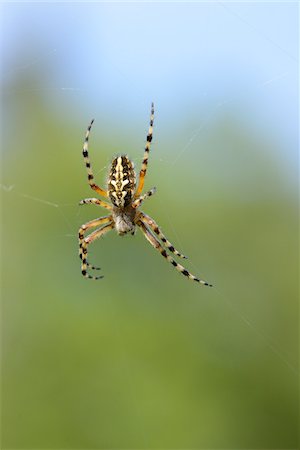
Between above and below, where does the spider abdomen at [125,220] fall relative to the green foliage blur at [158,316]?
below

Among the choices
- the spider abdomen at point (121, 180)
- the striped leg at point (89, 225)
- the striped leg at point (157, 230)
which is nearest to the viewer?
the spider abdomen at point (121, 180)

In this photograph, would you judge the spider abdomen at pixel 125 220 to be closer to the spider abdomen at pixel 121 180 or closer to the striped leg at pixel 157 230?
the striped leg at pixel 157 230

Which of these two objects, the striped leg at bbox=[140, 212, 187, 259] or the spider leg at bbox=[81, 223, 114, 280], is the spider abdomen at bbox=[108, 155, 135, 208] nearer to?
the striped leg at bbox=[140, 212, 187, 259]

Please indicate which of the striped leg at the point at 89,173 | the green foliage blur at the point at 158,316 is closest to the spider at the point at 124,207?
the striped leg at the point at 89,173

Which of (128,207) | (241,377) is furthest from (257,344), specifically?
(128,207)

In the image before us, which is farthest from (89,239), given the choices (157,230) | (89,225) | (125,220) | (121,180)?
(121,180)

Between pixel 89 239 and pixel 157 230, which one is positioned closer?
pixel 157 230

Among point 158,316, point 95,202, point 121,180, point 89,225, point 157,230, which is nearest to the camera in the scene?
point 121,180

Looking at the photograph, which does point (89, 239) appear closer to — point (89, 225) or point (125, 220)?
point (89, 225)
